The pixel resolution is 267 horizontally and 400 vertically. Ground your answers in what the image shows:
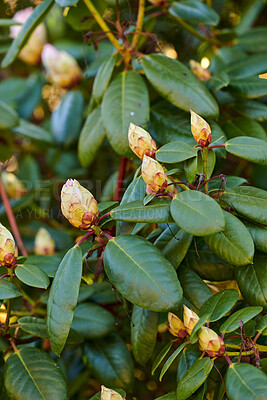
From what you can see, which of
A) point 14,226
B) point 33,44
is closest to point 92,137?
point 14,226

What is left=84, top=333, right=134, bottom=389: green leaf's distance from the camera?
1.11 meters

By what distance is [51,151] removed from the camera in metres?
1.93

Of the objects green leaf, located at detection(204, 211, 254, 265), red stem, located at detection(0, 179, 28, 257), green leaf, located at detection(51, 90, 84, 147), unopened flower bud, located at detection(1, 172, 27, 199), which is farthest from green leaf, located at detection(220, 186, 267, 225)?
unopened flower bud, located at detection(1, 172, 27, 199)

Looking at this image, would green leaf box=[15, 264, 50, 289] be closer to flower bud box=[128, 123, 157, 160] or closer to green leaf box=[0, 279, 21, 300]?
green leaf box=[0, 279, 21, 300]

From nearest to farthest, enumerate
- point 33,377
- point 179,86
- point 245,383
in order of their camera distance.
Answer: point 245,383 → point 33,377 → point 179,86

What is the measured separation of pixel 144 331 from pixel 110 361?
1.06ft

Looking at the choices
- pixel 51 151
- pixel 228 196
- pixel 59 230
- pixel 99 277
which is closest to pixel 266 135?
pixel 228 196

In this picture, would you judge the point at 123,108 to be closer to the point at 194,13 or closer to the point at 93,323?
the point at 194,13

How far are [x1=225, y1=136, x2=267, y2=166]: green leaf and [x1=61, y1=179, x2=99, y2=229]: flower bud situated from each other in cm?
26

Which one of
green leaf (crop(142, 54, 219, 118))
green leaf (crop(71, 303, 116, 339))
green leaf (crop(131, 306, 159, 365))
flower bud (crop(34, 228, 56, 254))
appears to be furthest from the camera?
flower bud (crop(34, 228, 56, 254))

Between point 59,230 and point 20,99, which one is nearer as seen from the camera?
point 59,230

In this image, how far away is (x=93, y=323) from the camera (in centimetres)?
112

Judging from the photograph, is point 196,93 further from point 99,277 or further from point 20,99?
point 20,99

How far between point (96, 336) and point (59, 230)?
54 cm
